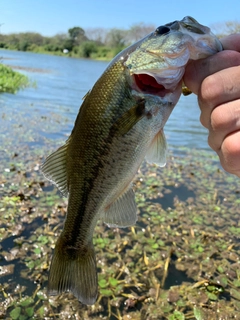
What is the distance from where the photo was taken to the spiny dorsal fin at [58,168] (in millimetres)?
2033

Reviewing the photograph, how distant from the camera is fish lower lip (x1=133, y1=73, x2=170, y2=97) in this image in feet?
5.77

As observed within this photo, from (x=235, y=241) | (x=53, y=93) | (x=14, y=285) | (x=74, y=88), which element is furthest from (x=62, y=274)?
(x=74, y=88)

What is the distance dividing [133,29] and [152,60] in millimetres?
73908

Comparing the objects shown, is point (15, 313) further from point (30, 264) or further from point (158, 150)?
point (158, 150)

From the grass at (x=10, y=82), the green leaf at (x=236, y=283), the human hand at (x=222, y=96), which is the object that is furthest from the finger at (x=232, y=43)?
the grass at (x=10, y=82)

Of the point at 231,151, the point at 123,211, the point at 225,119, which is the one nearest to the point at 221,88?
the point at 225,119

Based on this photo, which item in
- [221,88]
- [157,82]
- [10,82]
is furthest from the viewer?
[10,82]

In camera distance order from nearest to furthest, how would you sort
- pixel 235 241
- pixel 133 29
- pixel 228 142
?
pixel 228 142 → pixel 235 241 → pixel 133 29

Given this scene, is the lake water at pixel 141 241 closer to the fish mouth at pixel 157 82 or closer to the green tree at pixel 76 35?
the fish mouth at pixel 157 82

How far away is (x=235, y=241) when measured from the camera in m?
4.45

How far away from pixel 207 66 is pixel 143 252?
2829 millimetres

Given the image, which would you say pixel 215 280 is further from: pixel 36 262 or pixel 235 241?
pixel 36 262

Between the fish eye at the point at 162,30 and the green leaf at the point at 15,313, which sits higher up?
the fish eye at the point at 162,30

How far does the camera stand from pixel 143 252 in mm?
4008
